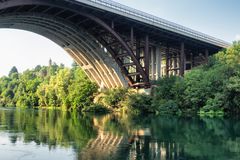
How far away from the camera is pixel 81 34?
5162 cm

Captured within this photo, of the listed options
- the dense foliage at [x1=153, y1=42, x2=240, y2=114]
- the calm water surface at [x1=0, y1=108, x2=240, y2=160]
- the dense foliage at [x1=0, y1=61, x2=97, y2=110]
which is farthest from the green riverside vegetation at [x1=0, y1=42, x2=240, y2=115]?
the calm water surface at [x1=0, y1=108, x2=240, y2=160]

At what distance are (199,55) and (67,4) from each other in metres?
38.8

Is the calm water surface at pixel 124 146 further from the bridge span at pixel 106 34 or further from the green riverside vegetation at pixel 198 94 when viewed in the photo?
the green riverside vegetation at pixel 198 94

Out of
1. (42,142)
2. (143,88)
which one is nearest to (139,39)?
(143,88)

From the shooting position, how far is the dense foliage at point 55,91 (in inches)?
2544

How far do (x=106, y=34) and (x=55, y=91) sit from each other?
118 feet

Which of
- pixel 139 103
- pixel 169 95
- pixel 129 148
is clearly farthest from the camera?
pixel 139 103

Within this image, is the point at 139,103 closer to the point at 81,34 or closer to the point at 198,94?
the point at 198,94

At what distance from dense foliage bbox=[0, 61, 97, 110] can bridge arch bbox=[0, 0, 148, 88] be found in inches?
150

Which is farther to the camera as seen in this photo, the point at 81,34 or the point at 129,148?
the point at 81,34

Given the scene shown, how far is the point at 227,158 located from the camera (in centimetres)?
1650

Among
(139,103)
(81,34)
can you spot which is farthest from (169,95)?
(81,34)

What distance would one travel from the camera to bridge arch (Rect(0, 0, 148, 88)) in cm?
4297

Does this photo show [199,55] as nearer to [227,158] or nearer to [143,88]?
[143,88]
